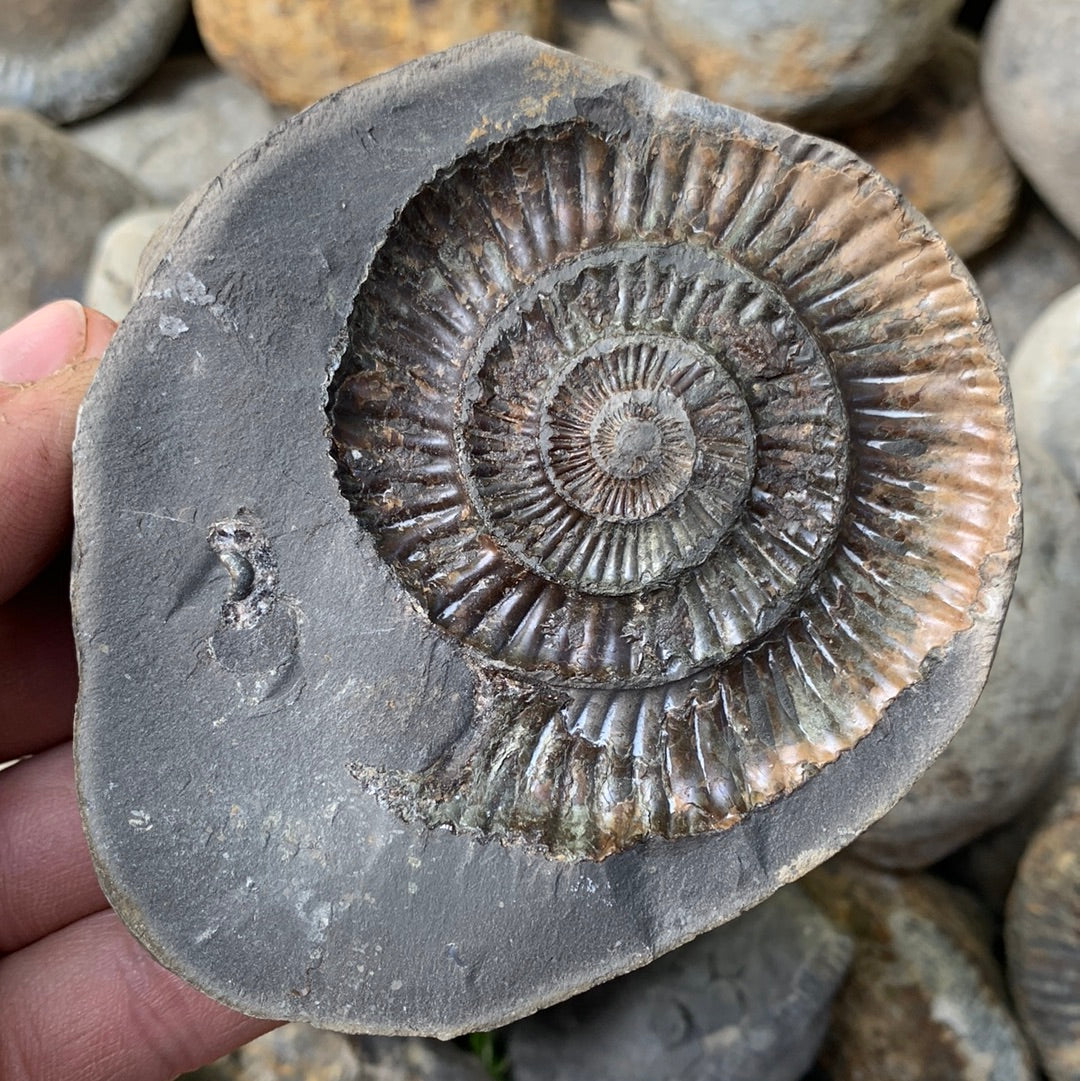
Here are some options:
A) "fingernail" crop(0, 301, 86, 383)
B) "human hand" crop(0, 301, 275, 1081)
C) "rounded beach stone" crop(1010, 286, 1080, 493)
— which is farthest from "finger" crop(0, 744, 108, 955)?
"rounded beach stone" crop(1010, 286, 1080, 493)

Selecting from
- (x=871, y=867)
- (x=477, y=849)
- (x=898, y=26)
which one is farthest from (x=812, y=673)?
(x=898, y=26)

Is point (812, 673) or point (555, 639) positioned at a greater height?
point (555, 639)

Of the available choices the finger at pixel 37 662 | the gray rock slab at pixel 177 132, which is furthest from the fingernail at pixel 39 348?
the gray rock slab at pixel 177 132

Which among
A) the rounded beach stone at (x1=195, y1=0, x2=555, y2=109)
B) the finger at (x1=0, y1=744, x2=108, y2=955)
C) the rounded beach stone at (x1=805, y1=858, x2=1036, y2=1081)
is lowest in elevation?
the rounded beach stone at (x1=805, y1=858, x2=1036, y2=1081)

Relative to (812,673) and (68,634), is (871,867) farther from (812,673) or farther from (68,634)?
(68,634)

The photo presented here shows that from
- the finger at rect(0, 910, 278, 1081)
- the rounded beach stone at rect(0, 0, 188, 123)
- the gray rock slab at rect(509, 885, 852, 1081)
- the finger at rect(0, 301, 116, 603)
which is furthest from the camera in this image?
the rounded beach stone at rect(0, 0, 188, 123)

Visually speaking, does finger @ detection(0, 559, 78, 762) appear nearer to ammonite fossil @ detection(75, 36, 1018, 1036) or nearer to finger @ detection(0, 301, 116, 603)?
finger @ detection(0, 301, 116, 603)

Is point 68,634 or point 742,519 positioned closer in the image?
point 742,519
